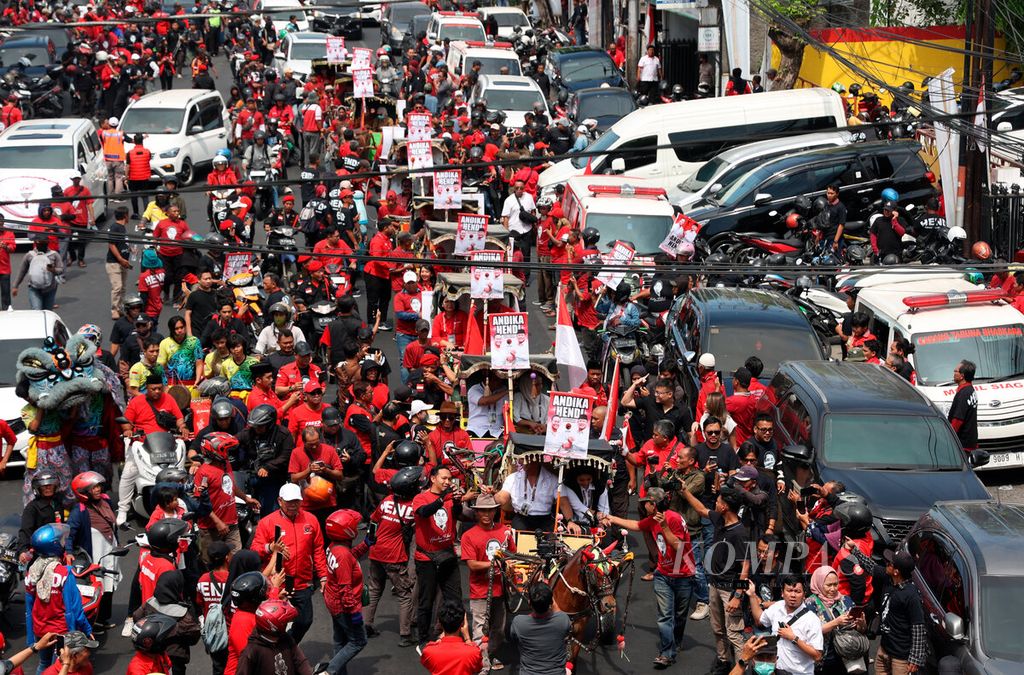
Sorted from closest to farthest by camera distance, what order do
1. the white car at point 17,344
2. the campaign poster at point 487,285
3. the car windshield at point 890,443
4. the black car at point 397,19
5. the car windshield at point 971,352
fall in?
1. the car windshield at point 890,443
2. the white car at point 17,344
3. the car windshield at point 971,352
4. the campaign poster at point 487,285
5. the black car at point 397,19

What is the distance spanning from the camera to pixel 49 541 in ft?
34.0

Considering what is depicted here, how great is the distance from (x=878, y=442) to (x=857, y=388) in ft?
2.62

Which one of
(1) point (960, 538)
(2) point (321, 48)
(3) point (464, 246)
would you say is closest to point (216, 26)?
(2) point (321, 48)

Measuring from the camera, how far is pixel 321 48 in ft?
128

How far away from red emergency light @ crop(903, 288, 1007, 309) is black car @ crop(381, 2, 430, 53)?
32.4m

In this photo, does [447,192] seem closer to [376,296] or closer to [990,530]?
[376,296]

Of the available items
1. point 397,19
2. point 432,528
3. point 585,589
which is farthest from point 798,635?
point 397,19

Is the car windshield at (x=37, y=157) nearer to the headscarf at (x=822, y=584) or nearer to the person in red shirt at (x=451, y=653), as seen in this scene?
the person in red shirt at (x=451, y=653)

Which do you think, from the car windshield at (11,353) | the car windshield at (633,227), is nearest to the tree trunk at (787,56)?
the car windshield at (633,227)

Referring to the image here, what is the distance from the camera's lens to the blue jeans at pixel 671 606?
11281mm

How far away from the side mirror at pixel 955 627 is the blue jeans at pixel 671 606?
2.17 meters

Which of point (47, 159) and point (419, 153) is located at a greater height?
point (419, 153)

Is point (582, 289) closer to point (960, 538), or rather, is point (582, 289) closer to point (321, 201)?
point (321, 201)

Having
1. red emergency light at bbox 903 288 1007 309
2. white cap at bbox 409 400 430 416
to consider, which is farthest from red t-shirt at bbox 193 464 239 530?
red emergency light at bbox 903 288 1007 309
